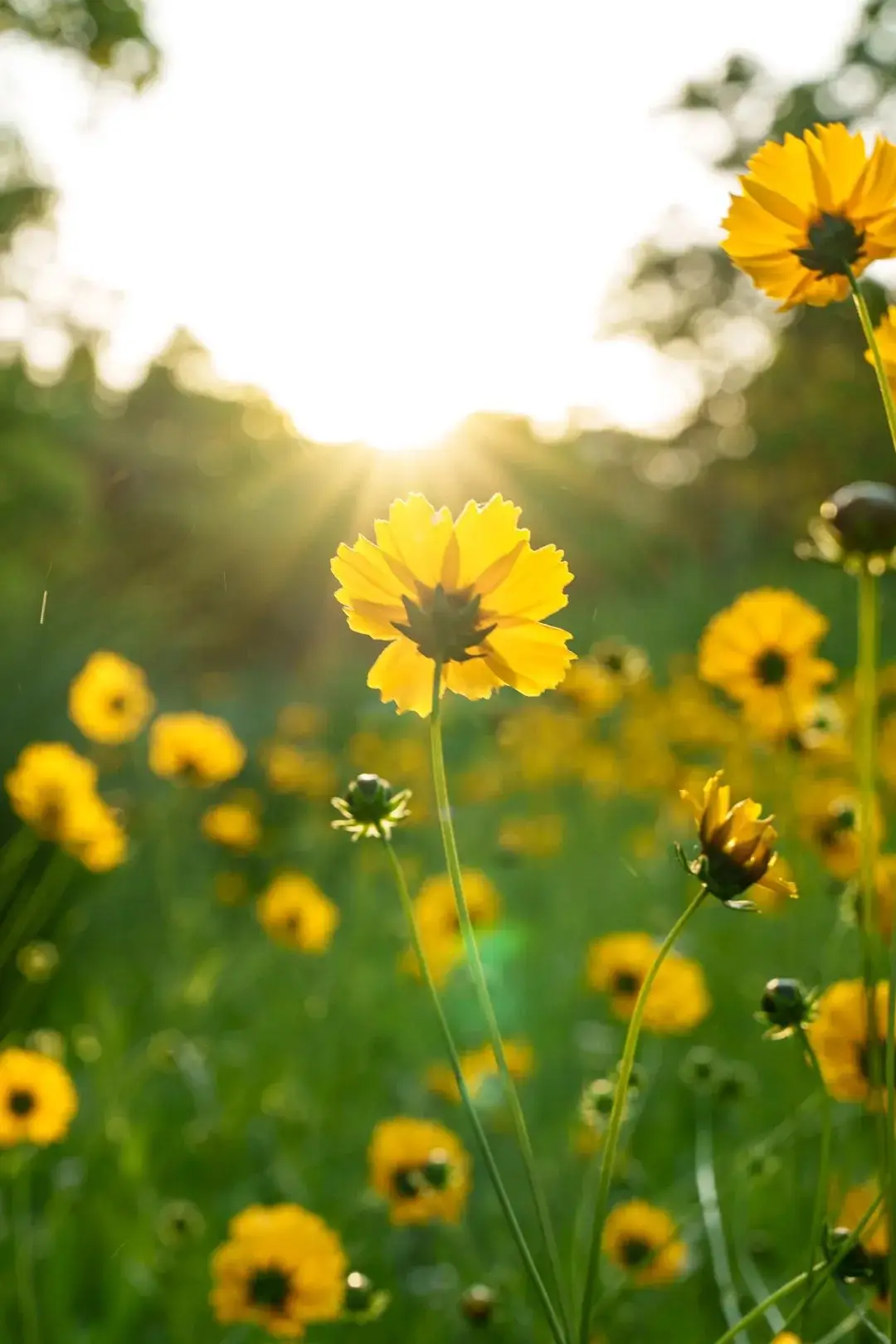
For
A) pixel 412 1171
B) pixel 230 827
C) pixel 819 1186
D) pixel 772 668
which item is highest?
pixel 772 668

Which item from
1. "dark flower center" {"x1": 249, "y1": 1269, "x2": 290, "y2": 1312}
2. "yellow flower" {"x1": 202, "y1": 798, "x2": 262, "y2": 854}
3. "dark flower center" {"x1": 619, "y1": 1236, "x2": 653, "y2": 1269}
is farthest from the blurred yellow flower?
"dark flower center" {"x1": 249, "y1": 1269, "x2": 290, "y2": 1312}

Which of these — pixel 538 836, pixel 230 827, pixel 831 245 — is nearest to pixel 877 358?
pixel 831 245

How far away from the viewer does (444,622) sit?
577 mm

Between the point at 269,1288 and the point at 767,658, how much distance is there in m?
Answer: 0.70

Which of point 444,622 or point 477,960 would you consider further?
point 444,622

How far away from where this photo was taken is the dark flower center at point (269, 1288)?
38.5 inches

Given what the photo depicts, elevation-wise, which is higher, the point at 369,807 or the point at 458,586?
the point at 458,586

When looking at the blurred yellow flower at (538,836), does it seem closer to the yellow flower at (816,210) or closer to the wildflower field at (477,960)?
the wildflower field at (477,960)

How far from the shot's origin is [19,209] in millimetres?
10781

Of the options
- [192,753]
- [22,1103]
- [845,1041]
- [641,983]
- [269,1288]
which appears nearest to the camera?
[845,1041]

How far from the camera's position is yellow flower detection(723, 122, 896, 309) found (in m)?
0.58

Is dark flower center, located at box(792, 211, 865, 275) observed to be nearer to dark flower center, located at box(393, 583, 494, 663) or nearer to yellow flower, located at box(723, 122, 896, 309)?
yellow flower, located at box(723, 122, 896, 309)

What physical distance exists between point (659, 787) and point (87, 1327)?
164 cm

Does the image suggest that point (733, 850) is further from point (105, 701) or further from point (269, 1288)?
point (105, 701)
